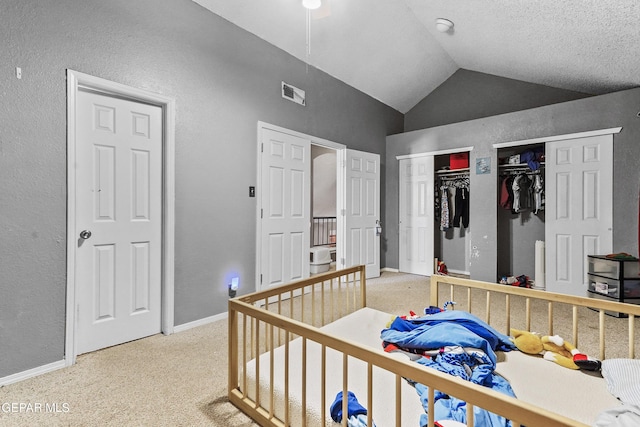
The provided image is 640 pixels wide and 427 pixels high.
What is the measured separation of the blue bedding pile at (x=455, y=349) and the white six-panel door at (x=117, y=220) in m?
1.96

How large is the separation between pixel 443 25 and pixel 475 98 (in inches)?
69.0

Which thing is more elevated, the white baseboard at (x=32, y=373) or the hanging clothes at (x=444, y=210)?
the hanging clothes at (x=444, y=210)

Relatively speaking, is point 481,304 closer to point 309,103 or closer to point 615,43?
point 615,43

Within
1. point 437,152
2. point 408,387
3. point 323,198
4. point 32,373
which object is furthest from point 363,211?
point 32,373

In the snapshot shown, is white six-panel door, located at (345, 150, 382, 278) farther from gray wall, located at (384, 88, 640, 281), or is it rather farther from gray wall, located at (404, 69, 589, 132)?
gray wall, located at (404, 69, 589, 132)

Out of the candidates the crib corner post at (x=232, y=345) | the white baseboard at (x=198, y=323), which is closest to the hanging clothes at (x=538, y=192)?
the white baseboard at (x=198, y=323)

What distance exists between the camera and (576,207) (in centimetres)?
369

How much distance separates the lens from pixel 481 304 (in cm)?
346

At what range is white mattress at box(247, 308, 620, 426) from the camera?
1.27m

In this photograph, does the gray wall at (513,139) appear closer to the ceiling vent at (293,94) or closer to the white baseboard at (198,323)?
the ceiling vent at (293,94)

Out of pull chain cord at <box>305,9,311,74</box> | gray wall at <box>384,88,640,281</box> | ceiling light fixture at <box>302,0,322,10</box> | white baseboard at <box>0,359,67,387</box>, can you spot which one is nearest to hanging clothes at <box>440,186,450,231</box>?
gray wall at <box>384,88,640,281</box>

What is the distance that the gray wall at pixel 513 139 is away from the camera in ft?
11.0

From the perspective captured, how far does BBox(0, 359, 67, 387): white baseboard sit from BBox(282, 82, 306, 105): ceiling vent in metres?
3.05

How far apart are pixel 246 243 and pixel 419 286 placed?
244 cm
